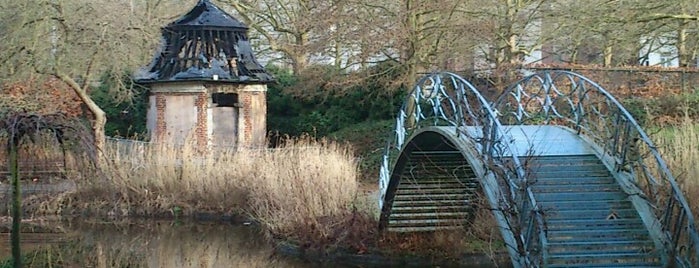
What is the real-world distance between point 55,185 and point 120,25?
3835 mm

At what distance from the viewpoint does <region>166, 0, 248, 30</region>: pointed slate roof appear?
24.8 m

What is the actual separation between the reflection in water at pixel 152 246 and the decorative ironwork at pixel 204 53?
286 inches

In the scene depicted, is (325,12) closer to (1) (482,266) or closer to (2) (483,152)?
(1) (482,266)

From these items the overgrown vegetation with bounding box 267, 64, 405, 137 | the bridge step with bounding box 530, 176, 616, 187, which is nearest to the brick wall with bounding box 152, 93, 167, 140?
the overgrown vegetation with bounding box 267, 64, 405, 137

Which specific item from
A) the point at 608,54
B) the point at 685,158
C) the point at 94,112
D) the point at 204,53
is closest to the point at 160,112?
the point at 204,53

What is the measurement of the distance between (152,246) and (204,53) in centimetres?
988

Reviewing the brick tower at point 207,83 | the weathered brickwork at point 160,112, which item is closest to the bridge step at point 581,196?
the brick tower at point 207,83

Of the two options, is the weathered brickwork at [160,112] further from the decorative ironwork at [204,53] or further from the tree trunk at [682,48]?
the tree trunk at [682,48]

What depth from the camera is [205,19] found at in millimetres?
24984

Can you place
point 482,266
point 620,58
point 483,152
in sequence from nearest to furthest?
1. point 483,152
2. point 482,266
3. point 620,58

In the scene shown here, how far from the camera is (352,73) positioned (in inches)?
926

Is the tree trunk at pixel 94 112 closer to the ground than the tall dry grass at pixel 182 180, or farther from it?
farther from it

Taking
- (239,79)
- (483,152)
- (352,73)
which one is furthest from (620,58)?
(483,152)

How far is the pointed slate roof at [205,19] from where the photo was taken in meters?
24.8
